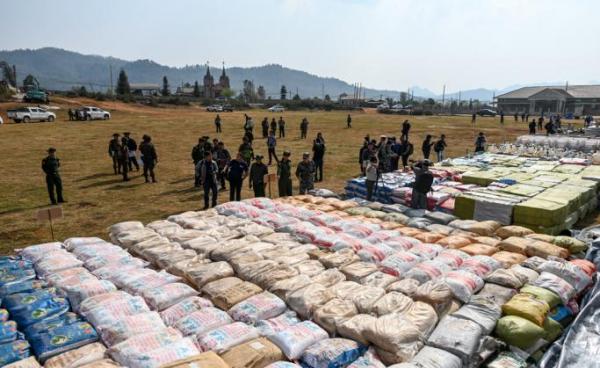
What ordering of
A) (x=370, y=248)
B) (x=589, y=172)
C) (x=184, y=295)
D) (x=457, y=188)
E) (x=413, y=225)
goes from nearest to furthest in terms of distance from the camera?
1. (x=184, y=295)
2. (x=370, y=248)
3. (x=413, y=225)
4. (x=457, y=188)
5. (x=589, y=172)

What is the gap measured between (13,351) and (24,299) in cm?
125

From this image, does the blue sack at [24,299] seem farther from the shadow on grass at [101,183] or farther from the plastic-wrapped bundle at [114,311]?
the shadow on grass at [101,183]

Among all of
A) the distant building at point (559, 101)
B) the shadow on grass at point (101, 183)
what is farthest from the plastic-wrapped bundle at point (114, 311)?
the distant building at point (559, 101)

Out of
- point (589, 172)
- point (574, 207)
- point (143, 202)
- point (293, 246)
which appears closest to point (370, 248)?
point (293, 246)

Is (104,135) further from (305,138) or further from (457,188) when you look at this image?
(457,188)

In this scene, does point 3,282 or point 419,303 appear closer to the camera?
point 419,303

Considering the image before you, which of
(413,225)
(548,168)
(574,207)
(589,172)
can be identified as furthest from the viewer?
(548,168)

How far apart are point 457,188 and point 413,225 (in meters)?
4.39

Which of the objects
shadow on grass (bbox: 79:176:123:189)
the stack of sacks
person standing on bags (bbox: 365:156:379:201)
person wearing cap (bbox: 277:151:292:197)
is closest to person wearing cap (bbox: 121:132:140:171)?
shadow on grass (bbox: 79:176:123:189)

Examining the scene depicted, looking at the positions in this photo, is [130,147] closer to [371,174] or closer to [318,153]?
[318,153]

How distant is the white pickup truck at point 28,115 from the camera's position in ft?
120

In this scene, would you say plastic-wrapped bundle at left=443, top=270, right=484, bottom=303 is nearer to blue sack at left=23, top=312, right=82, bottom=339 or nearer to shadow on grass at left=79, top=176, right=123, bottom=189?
blue sack at left=23, top=312, right=82, bottom=339

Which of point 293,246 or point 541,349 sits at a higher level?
point 293,246

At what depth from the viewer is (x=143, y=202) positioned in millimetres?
13578
